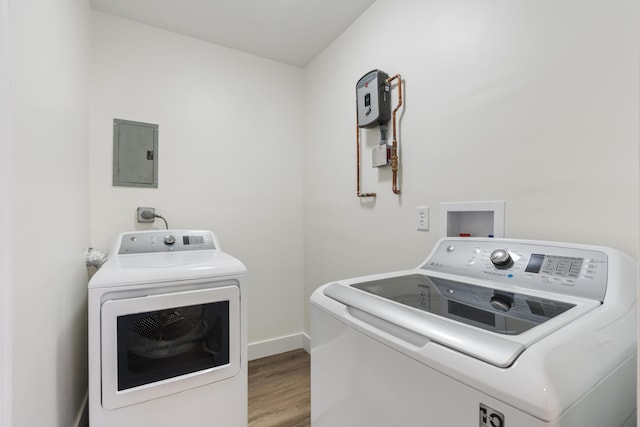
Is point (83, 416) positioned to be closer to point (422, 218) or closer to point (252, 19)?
point (422, 218)

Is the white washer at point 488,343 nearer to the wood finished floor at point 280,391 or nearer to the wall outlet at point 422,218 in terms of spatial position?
the wall outlet at point 422,218

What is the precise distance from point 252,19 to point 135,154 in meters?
1.22

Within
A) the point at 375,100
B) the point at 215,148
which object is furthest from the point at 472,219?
the point at 215,148

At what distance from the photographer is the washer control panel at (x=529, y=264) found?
0.80 m

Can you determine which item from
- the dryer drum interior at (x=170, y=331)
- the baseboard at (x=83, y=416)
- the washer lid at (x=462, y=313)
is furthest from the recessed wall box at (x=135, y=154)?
the washer lid at (x=462, y=313)

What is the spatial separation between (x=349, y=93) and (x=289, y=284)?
1634 millimetres

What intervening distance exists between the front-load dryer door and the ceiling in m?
1.75

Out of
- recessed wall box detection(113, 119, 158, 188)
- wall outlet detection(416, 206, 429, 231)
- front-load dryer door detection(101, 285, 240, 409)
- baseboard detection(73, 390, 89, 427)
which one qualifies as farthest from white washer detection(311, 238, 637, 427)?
recessed wall box detection(113, 119, 158, 188)

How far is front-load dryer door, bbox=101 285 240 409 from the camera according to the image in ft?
3.99

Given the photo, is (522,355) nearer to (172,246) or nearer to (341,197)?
(341,197)

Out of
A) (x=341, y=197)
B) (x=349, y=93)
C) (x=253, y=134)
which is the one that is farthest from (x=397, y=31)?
(x=253, y=134)

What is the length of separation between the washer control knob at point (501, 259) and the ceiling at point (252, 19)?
1.70 metres

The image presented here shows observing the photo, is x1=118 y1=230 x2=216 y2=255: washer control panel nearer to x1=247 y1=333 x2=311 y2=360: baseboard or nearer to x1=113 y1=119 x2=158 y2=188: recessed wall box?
x1=113 y1=119 x2=158 y2=188: recessed wall box

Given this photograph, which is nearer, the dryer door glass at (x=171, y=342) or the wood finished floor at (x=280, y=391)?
the dryer door glass at (x=171, y=342)
